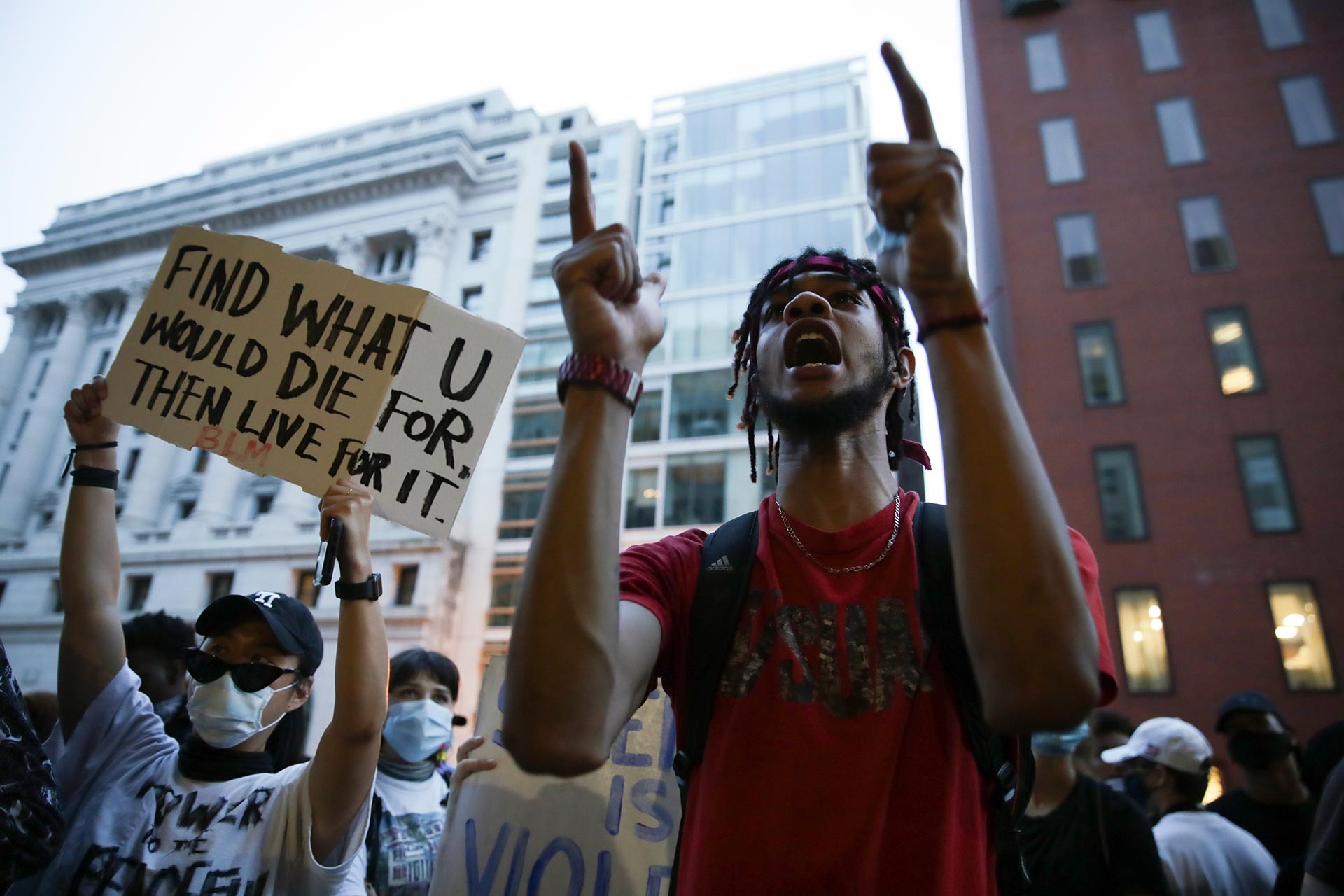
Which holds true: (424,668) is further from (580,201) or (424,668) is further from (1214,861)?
(1214,861)

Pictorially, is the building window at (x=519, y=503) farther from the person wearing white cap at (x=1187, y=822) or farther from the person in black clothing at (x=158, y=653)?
the person wearing white cap at (x=1187, y=822)

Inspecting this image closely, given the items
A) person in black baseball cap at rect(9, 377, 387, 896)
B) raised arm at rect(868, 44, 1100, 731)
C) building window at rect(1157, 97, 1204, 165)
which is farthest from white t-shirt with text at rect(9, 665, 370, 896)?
building window at rect(1157, 97, 1204, 165)

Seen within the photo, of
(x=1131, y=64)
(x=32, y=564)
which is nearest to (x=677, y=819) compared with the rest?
(x=1131, y=64)

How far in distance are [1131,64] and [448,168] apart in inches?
1064

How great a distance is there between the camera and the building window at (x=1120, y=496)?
1647 centimetres

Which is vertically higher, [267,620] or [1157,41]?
[1157,41]

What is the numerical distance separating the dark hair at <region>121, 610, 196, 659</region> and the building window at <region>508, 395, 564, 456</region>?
2553 centimetres

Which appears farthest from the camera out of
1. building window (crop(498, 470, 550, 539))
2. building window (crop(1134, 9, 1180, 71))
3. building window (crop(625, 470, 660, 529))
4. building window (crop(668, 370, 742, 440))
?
building window (crop(498, 470, 550, 539))

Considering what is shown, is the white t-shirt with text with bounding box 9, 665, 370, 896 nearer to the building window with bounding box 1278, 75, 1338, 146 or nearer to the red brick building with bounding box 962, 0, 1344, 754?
the red brick building with bounding box 962, 0, 1344, 754

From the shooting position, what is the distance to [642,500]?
26.3 m

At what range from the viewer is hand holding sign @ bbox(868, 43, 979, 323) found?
1060 mm

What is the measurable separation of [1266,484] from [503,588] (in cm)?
2274

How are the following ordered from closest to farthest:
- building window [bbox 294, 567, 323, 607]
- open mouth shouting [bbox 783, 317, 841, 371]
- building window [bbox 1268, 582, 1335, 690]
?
open mouth shouting [bbox 783, 317, 841, 371]
building window [bbox 1268, 582, 1335, 690]
building window [bbox 294, 567, 323, 607]

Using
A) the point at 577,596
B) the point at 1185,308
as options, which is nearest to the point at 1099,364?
the point at 1185,308
